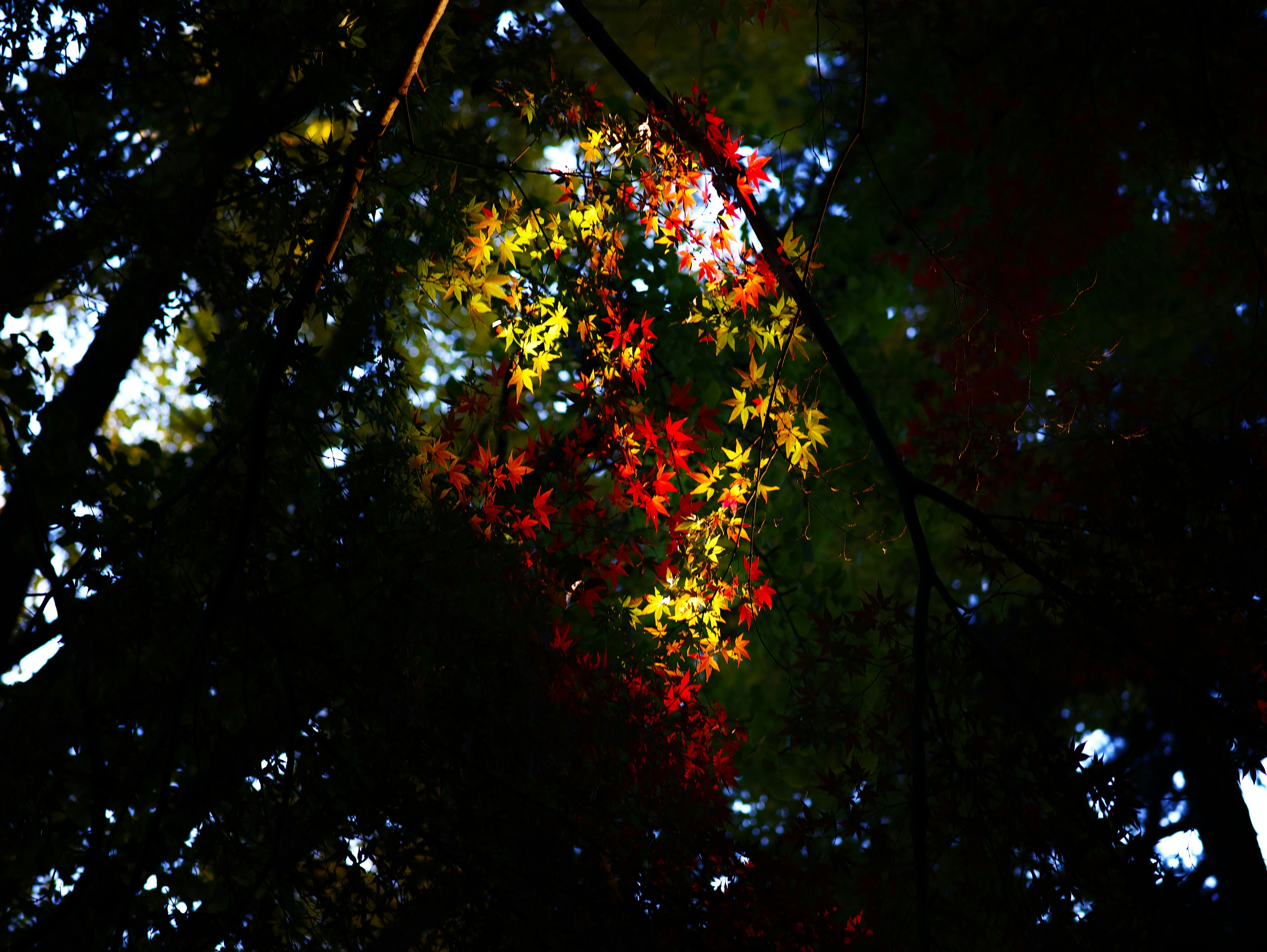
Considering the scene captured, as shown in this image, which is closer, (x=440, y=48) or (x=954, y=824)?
(x=954, y=824)

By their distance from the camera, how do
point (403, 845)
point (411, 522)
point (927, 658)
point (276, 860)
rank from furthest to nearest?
point (411, 522) → point (927, 658) → point (403, 845) → point (276, 860)

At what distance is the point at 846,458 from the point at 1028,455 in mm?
1314

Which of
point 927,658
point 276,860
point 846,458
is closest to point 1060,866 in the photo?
point 927,658

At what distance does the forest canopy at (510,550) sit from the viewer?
8.34 ft

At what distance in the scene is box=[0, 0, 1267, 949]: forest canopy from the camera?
254 cm

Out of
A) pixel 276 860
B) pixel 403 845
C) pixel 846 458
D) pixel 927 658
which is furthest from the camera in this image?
pixel 846 458

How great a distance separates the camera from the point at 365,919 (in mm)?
2818

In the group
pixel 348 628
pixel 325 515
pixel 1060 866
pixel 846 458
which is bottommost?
pixel 1060 866

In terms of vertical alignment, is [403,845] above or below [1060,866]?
below

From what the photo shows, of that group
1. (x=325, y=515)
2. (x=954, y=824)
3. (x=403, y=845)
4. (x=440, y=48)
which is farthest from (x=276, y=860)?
(x=440, y=48)

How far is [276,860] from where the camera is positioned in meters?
2.41

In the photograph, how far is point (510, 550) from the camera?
3125 millimetres

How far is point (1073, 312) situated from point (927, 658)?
415 centimetres

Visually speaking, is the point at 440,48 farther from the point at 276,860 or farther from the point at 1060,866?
the point at 1060,866
